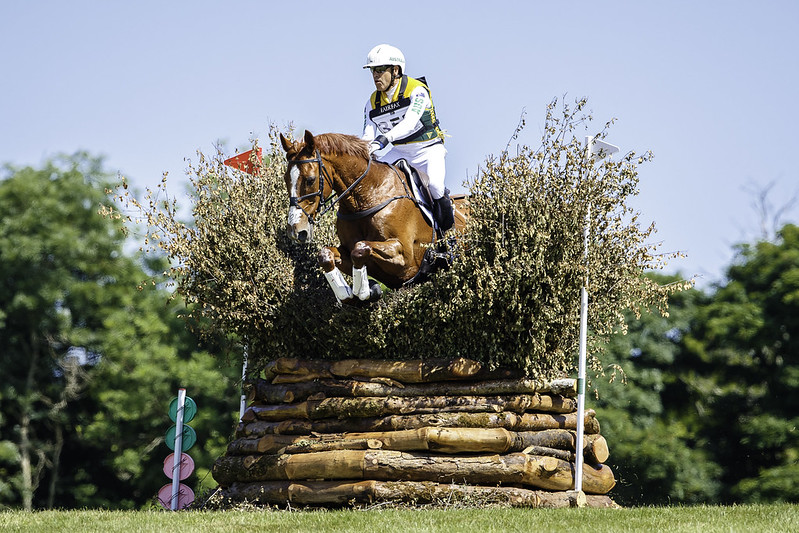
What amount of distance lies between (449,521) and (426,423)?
1.82m

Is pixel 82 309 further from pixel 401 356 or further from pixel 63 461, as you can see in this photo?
pixel 401 356

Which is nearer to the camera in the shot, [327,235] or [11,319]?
[327,235]

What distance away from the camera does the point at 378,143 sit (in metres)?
10.6

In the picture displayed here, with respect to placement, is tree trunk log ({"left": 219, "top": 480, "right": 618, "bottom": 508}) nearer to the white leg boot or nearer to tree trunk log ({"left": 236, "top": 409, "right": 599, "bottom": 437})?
tree trunk log ({"left": 236, "top": 409, "right": 599, "bottom": 437})

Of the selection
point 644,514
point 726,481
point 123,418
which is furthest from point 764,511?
point 123,418

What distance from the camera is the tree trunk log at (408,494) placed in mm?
9547

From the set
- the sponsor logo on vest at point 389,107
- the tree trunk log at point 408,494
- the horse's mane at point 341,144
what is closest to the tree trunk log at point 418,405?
the tree trunk log at point 408,494

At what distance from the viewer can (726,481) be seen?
91.1 ft

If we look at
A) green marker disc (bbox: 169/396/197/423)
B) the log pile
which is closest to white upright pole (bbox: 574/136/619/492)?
the log pile

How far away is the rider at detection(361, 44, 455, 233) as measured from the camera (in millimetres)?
10750

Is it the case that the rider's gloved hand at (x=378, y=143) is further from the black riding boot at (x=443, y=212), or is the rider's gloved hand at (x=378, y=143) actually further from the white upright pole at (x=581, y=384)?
the white upright pole at (x=581, y=384)

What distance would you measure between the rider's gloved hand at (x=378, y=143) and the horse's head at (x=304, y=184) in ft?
2.44

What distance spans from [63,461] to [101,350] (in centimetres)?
372

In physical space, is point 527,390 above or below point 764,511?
above
